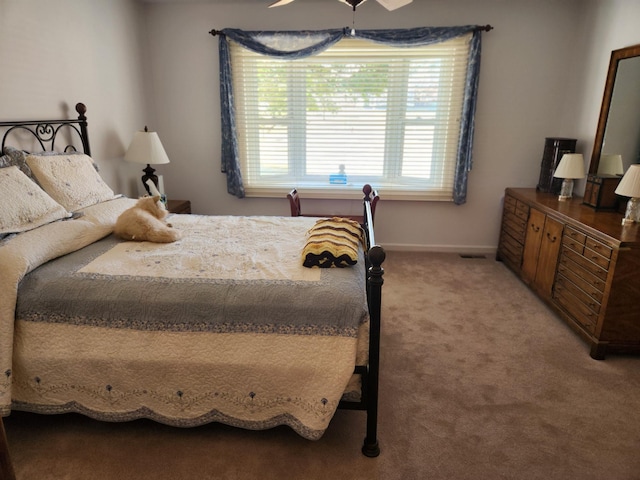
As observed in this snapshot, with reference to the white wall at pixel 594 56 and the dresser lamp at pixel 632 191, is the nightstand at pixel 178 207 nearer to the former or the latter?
the dresser lamp at pixel 632 191

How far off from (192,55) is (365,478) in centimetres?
401

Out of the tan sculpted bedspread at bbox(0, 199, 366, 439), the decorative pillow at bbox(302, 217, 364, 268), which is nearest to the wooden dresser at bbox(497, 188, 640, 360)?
the decorative pillow at bbox(302, 217, 364, 268)

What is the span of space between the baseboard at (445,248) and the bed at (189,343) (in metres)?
2.63

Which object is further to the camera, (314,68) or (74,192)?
(314,68)

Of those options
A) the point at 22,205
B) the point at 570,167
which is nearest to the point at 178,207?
the point at 22,205

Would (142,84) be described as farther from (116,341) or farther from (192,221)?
(116,341)

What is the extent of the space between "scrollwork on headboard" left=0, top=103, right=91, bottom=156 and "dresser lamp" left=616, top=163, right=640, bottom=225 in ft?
12.4

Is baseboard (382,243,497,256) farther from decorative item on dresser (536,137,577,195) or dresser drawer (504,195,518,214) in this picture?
decorative item on dresser (536,137,577,195)

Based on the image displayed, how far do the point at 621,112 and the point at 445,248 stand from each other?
1.94 meters

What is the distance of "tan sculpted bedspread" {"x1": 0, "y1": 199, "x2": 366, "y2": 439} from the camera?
172cm

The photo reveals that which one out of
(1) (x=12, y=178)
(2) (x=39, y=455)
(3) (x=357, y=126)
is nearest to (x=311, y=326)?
(2) (x=39, y=455)

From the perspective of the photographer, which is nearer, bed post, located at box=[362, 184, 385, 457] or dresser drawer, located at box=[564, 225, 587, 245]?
bed post, located at box=[362, 184, 385, 457]

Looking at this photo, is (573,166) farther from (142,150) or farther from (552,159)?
(142,150)

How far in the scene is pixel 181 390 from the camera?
5.86 ft
